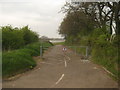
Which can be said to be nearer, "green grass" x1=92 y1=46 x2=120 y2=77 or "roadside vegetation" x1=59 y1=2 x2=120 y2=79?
"green grass" x1=92 y1=46 x2=120 y2=77

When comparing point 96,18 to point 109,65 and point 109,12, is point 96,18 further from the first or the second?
point 109,65

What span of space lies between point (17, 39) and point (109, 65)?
13.5 metres

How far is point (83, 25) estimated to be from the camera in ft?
120

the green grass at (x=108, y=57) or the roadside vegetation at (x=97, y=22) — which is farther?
the roadside vegetation at (x=97, y=22)

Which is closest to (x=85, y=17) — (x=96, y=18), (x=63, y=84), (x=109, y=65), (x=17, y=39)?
(x=96, y=18)

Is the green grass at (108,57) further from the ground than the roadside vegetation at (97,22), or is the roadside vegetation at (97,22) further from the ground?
the roadside vegetation at (97,22)

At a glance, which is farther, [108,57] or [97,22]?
[97,22]

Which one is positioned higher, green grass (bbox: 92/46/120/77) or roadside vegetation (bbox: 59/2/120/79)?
roadside vegetation (bbox: 59/2/120/79)

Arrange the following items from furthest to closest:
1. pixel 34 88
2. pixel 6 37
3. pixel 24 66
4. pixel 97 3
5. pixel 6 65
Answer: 1. pixel 97 3
2. pixel 6 37
3. pixel 24 66
4. pixel 6 65
5. pixel 34 88

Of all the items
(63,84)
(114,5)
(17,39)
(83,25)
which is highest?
(114,5)

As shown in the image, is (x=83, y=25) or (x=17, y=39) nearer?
(x=17, y=39)

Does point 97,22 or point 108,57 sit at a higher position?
point 97,22

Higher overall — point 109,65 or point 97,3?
point 97,3

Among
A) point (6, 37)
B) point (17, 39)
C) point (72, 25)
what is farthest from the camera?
point (72, 25)
